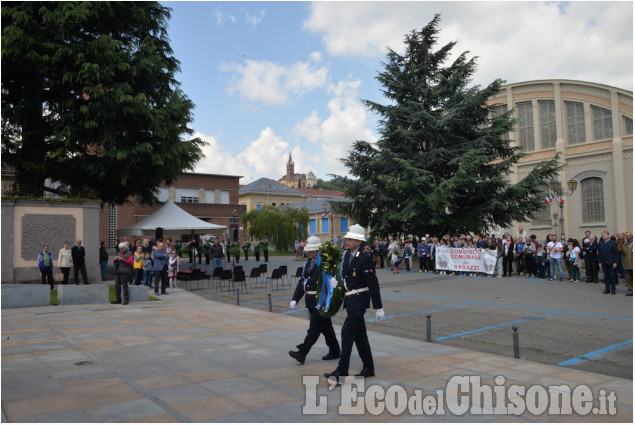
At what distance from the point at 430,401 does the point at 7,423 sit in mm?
4226

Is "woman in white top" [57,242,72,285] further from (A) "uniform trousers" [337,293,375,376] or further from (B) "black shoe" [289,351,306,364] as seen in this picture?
(A) "uniform trousers" [337,293,375,376]

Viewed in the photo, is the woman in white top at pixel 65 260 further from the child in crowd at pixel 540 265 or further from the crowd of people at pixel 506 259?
the child in crowd at pixel 540 265

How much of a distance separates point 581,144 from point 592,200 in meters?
4.92

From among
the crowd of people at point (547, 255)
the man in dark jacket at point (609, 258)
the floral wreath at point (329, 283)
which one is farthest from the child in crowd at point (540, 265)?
the floral wreath at point (329, 283)

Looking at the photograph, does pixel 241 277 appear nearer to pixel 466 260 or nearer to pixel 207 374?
pixel 466 260

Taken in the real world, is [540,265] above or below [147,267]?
below

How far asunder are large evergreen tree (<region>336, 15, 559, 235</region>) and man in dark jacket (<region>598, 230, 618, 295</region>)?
11594 millimetres

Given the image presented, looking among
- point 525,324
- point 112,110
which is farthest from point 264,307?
point 112,110

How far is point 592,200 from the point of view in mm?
42281

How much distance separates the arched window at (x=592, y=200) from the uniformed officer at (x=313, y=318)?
4094 centimetres

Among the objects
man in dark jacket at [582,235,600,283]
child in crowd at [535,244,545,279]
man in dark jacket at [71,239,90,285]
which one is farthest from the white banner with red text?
man in dark jacket at [71,239,90,285]

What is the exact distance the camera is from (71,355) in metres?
7.97

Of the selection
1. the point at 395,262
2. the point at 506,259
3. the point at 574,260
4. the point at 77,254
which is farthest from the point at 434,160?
the point at 77,254

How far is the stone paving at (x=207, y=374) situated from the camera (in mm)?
5137
